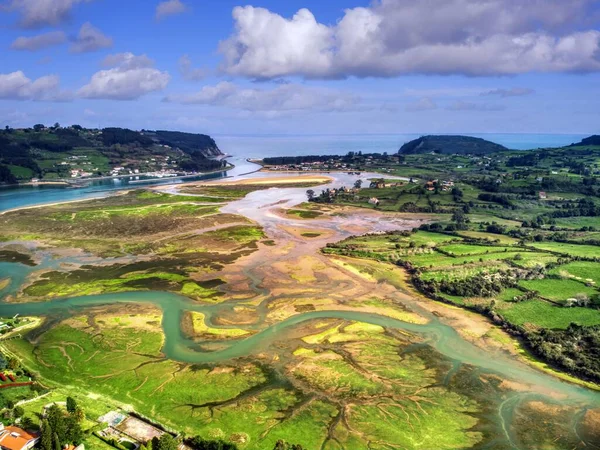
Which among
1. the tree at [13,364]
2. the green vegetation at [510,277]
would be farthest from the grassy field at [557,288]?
the tree at [13,364]

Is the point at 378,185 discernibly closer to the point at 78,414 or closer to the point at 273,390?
the point at 273,390

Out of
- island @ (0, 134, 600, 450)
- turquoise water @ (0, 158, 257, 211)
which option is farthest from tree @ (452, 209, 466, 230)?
turquoise water @ (0, 158, 257, 211)

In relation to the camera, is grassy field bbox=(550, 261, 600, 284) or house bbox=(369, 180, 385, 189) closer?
grassy field bbox=(550, 261, 600, 284)

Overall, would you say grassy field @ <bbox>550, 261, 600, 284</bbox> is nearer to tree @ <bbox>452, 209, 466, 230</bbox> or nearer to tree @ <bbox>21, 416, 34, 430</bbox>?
tree @ <bbox>452, 209, 466, 230</bbox>

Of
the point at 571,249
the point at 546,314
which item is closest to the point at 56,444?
the point at 546,314

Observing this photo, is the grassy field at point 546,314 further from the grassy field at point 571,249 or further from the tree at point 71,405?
the tree at point 71,405

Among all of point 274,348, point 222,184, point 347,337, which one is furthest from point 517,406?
point 222,184

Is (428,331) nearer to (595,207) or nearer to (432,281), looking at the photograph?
(432,281)
